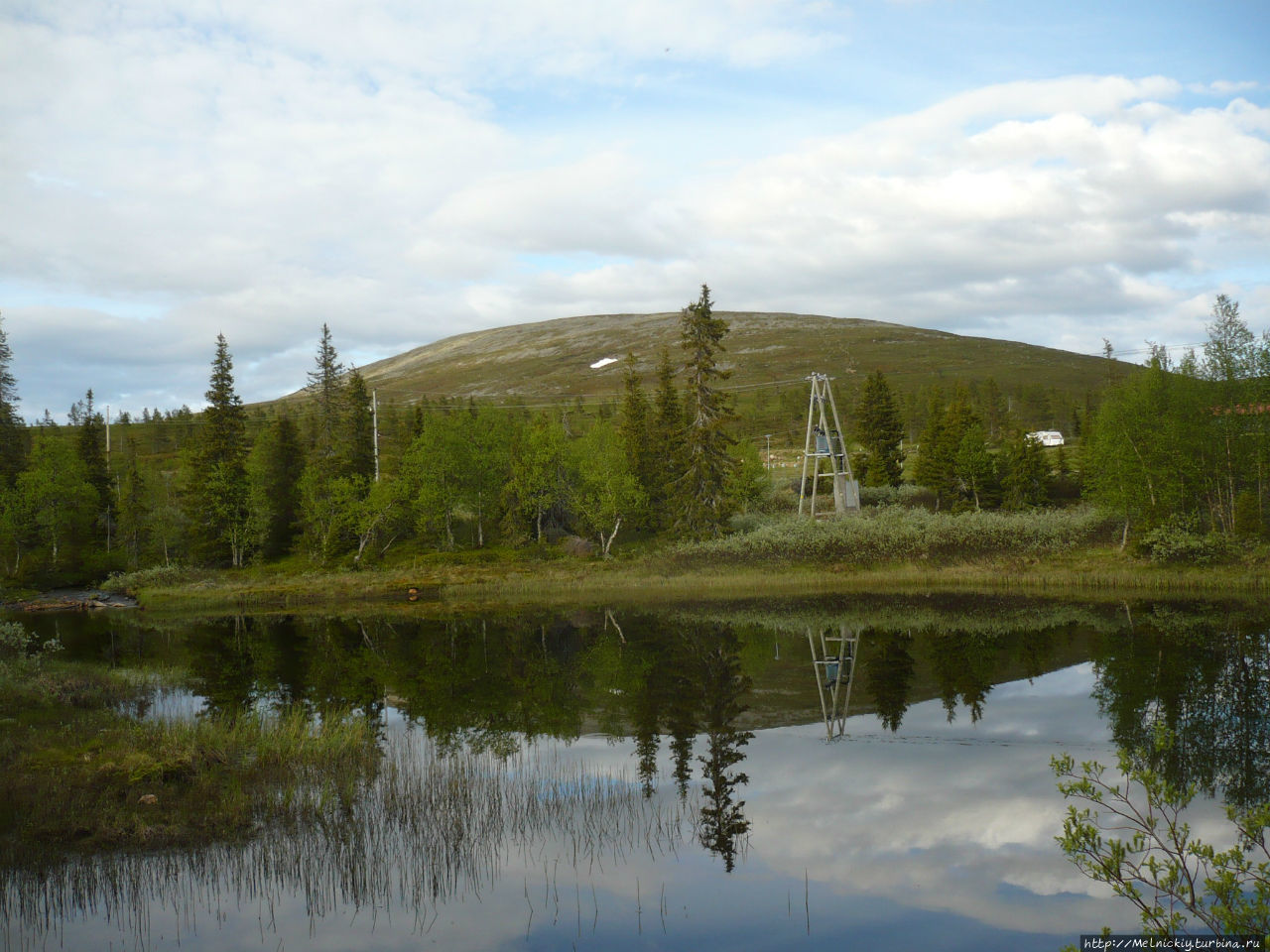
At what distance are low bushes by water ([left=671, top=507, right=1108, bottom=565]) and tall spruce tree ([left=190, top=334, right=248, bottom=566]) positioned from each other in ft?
110

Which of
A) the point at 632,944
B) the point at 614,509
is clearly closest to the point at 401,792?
the point at 632,944

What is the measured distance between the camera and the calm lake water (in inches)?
443

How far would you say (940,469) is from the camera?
2537 inches

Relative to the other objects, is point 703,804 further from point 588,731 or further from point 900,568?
point 900,568

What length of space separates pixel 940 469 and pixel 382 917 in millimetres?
59221

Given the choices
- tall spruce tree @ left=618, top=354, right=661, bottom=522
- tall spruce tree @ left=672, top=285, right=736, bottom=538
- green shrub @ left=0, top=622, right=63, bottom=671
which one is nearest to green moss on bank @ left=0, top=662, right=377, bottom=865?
green shrub @ left=0, top=622, right=63, bottom=671

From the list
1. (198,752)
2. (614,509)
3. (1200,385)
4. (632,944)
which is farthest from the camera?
(614,509)

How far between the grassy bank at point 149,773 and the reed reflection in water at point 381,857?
65 cm

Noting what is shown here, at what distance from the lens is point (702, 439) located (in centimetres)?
5581

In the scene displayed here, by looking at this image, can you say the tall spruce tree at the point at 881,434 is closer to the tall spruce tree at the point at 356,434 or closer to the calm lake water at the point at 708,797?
the calm lake water at the point at 708,797

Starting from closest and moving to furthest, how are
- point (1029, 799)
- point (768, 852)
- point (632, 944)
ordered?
Answer: point (632, 944)
point (768, 852)
point (1029, 799)

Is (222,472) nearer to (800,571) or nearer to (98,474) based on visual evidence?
(98,474)

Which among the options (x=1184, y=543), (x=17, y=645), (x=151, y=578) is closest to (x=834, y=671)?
(x=17, y=645)

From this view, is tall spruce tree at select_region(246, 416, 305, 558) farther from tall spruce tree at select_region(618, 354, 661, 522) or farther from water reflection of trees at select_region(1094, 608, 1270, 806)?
water reflection of trees at select_region(1094, 608, 1270, 806)
